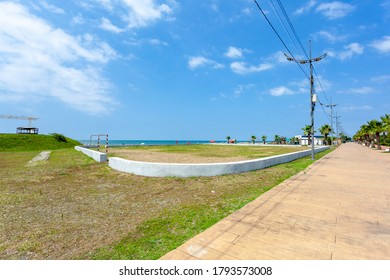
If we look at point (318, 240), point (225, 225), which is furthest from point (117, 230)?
point (318, 240)

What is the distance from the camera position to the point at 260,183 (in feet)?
24.7

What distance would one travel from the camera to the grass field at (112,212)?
3336 mm

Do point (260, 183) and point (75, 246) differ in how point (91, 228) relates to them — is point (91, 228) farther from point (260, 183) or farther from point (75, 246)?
point (260, 183)

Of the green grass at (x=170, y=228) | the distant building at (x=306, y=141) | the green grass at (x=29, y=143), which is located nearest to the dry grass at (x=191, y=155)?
the green grass at (x=170, y=228)

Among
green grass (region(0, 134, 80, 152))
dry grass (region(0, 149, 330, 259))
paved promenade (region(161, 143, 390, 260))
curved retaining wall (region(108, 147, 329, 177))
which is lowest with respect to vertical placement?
dry grass (region(0, 149, 330, 259))

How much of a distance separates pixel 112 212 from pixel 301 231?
14.0 feet

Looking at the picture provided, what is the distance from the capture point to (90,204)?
559 cm

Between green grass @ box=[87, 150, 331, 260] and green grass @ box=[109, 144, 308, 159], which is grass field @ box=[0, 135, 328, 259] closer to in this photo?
green grass @ box=[87, 150, 331, 260]

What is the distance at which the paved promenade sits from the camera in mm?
2918

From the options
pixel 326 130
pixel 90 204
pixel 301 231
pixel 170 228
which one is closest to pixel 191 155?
pixel 90 204

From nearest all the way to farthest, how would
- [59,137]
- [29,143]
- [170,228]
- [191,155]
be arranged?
[170,228] → [191,155] → [29,143] → [59,137]

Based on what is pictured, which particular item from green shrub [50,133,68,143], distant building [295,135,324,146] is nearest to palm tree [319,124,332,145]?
distant building [295,135,324,146]

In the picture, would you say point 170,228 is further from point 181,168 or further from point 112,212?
point 181,168

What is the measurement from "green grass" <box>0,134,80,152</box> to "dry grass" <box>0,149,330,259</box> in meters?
27.6
